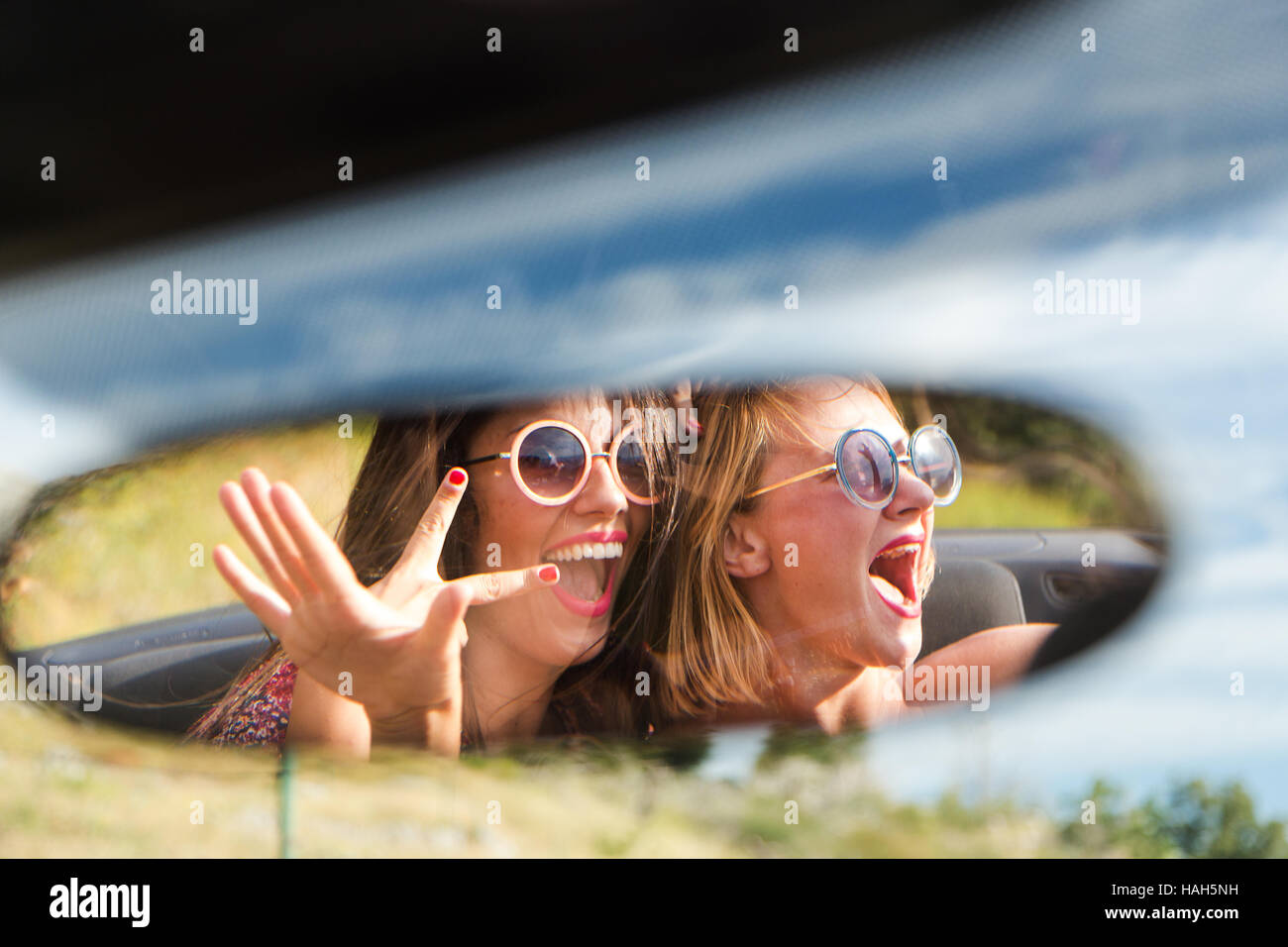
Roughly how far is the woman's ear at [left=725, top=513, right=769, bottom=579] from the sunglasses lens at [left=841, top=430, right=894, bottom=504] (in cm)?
20

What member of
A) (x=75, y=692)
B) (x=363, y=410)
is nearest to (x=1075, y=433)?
(x=363, y=410)

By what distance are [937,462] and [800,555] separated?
0.30m

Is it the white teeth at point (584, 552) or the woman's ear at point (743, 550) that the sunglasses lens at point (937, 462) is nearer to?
the woman's ear at point (743, 550)

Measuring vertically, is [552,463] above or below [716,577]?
above

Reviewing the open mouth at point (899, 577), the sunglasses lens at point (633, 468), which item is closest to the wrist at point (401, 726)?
the sunglasses lens at point (633, 468)

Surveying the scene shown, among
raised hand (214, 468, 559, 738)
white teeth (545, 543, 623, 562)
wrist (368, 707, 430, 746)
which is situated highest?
white teeth (545, 543, 623, 562)

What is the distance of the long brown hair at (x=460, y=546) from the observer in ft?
5.11

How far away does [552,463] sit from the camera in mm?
1560

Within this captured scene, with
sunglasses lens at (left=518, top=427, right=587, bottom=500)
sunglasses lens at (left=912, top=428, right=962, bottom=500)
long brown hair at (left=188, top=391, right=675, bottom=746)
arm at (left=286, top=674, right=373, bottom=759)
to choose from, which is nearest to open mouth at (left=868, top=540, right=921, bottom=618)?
sunglasses lens at (left=912, top=428, right=962, bottom=500)

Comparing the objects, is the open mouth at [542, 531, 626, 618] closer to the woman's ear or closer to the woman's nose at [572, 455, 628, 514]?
the woman's nose at [572, 455, 628, 514]

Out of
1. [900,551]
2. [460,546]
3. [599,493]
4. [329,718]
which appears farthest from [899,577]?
[329,718]

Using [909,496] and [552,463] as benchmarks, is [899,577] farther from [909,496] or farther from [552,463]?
[552,463]

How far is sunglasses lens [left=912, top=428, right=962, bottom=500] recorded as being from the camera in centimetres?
159
